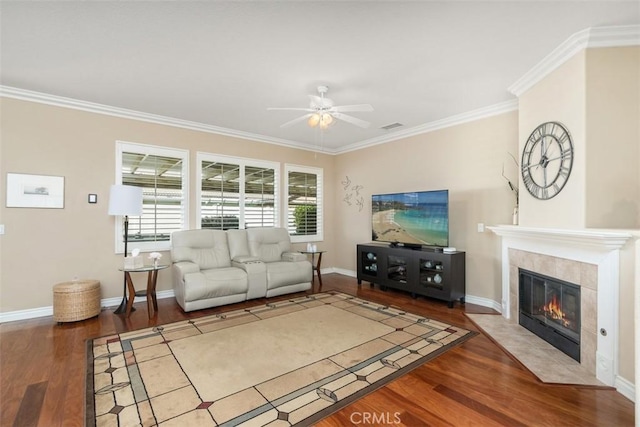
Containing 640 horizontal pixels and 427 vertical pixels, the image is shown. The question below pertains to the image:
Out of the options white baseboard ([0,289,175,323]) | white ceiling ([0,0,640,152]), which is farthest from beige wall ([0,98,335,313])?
white ceiling ([0,0,640,152])

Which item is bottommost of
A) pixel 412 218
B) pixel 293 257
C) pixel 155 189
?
pixel 293 257

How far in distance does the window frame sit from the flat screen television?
1.43 metres

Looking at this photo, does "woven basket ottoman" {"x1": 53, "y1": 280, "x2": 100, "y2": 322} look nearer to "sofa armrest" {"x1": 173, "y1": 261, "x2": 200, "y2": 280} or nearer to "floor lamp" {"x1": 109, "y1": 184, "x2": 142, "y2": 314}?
"floor lamp" {"x1": 109, "y1": 184, "x2": 142, "y2": 314}

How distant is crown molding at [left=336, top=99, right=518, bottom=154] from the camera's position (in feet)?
13.1

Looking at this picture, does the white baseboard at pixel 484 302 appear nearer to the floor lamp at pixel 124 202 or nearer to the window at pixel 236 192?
the window at pixel 236 192

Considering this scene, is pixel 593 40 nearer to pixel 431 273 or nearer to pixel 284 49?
pixel 284 49

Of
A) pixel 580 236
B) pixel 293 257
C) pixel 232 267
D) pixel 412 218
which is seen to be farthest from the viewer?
pixel 293 257

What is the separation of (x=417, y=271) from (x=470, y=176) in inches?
63.7

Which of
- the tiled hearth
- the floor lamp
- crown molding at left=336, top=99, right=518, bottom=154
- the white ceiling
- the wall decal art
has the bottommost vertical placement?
the tiled hearth

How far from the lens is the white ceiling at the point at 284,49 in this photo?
221cm

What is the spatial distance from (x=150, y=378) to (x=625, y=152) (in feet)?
13.8

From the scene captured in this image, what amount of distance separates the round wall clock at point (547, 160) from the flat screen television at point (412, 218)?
1141 millimetres

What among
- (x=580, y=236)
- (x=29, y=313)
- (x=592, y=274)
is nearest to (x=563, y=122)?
(x=580, y=236)

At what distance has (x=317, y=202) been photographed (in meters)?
6.54
